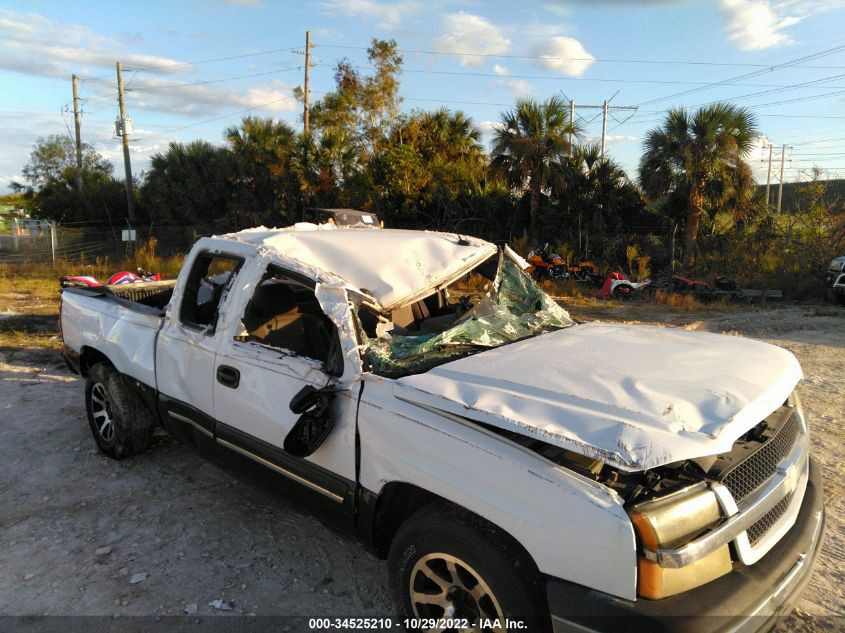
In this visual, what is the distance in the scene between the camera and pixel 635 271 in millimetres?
17781

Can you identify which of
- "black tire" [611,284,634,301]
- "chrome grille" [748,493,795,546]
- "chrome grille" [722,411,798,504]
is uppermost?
"chrome grille" [722,411,798,504]

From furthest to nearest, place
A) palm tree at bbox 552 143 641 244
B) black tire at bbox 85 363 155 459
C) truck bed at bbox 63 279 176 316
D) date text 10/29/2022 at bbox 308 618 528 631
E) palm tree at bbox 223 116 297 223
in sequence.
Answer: palm tree at bbox 223 116 297 223, palm tree at bbox 552 143 641 244, truck bed at bbox 63 279 176 316, black tire at bbox 85 363 155 459, date text 10/29/2022 at bbox 308 618 528 631

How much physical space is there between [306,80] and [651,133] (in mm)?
16301

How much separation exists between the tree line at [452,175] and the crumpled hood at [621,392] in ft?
51.7

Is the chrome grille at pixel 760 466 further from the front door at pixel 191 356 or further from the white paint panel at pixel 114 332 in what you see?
the white paint panel at pixel 114 332

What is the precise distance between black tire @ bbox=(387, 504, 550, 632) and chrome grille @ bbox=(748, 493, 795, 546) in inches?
33.5

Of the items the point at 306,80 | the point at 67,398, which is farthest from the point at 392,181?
the point at 67,398

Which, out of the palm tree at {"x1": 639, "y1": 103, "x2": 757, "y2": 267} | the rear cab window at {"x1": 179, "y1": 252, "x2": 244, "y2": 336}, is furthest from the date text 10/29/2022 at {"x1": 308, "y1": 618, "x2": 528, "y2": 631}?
the palm tree at {"x1": 639, "y1": 103, "x2": 757, "y2": 267}

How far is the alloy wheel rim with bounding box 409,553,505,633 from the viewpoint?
7.02ft

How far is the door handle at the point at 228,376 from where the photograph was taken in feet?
10.4

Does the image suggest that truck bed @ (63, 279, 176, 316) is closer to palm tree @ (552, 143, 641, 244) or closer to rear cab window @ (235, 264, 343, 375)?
rear cab window @ (235, 264, 343, 375)

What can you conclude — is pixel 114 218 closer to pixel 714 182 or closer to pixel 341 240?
pixel 714 182

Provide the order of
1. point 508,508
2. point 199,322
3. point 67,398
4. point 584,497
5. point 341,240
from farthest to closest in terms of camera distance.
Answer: point 67,398
point 199,322
point 341,240
point 508,508
point 584,497

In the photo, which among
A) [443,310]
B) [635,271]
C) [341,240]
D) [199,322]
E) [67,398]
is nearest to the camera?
[341,240]
